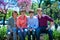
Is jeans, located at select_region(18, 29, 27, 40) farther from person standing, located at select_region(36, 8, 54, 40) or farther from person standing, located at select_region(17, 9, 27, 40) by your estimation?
person standing, located at select_region(36, 8, 54, 40)

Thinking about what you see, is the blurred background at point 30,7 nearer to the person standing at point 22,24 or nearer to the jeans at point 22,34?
the person standing at point 22,24

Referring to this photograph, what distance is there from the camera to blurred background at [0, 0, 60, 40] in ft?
6.48

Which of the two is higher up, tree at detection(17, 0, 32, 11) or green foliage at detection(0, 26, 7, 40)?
tree at detection(17, 0, 32, 11)

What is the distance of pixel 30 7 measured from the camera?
1996 mm

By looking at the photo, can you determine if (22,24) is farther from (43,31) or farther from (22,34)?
(43,31)

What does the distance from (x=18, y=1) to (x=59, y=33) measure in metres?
0.68

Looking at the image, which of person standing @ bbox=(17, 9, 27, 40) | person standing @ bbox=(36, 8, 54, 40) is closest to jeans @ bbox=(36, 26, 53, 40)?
person standing @ bbox=(36, 8, 54, 40)

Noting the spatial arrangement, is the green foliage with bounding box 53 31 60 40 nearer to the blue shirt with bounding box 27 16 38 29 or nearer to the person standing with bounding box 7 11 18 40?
the blue shirt with bounding box 27 16 38 29

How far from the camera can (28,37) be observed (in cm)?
201

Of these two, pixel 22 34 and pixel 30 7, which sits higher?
pixel 30 7

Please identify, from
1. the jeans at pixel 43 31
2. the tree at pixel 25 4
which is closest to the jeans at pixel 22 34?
the jeans at pixel 43 31

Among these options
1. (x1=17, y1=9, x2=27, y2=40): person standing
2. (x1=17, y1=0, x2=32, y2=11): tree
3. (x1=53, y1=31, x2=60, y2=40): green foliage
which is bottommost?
(x1=53, y1=31, x2=60, y2=40): green foliage

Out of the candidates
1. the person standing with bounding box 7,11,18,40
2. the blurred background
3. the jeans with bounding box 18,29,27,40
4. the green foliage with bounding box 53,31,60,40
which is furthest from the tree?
the green foliage with bounding box 53,31,60,40

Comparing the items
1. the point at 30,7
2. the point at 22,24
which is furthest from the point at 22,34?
the point at 30,7
